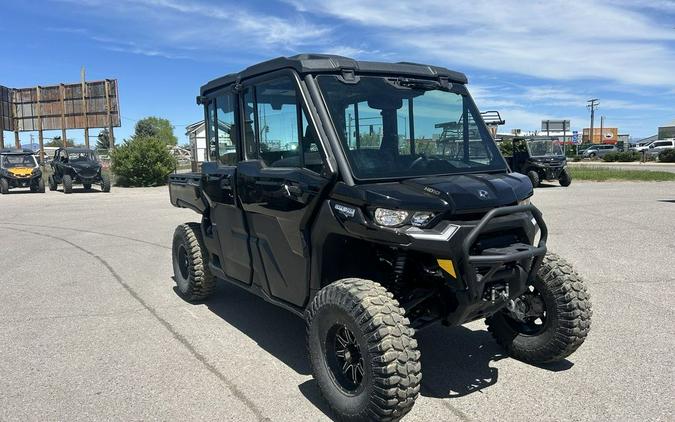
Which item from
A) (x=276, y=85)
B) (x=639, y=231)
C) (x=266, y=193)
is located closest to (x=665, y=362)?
(x=266, y=193)

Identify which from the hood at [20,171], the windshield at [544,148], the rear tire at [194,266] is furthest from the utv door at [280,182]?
the hood at [20,171]

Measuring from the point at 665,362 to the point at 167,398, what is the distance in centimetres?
361

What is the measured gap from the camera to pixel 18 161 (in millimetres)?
24688

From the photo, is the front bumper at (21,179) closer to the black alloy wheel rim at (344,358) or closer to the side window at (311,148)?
the side window at (311,148)

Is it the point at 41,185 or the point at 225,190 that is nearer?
the point at 225,190

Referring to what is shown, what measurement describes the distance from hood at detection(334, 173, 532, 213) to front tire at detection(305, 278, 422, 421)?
52 centimetres

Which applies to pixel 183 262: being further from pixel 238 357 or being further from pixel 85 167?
pixel 85 167

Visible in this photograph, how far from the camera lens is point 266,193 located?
4090 millimetres

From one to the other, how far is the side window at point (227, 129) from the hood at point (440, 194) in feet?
5.47

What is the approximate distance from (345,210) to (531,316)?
6.01 ft

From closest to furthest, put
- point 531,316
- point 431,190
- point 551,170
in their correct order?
point 431,190 → point 531,316 → point 551,170

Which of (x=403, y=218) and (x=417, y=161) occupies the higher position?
(x=417, y=161)

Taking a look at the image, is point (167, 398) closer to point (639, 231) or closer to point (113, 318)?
point (113, 318)

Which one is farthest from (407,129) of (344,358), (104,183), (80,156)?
(80,156)
